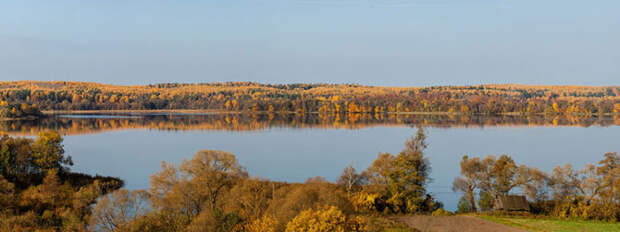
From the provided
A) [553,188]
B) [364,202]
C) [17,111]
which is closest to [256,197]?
[364,202]

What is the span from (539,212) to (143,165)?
1330 inches

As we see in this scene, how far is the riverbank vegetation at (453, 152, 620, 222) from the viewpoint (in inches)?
976

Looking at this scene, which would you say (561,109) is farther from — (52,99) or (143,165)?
(52,99)

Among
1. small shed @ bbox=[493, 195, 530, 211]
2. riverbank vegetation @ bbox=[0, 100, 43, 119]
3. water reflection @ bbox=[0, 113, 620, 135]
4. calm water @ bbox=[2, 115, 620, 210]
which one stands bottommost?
calm water @ bbox=[2, 115, 620, 210]

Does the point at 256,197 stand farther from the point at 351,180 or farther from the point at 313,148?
the point at 313,148

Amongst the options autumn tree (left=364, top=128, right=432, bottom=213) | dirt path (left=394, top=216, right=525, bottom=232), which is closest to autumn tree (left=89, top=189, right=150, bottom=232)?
dirt path (left=394, top=216, right=525, bottom=232)

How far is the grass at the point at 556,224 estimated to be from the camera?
2016cm

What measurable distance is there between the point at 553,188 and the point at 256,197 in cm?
1701

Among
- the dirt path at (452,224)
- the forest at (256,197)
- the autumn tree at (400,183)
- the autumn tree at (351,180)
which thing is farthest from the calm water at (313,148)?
the dirt path at (452,224)

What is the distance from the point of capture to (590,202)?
997 inches

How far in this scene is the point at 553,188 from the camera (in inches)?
1120

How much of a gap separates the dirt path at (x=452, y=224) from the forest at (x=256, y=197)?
114 cm

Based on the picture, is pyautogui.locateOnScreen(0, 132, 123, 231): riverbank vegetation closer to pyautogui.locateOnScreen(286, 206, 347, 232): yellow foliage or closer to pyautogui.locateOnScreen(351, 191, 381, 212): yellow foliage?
pyautogui.locateOnScreen(351, 191, 381, 212): yellow foliage

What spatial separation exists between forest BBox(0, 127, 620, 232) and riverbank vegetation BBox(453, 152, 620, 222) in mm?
56
